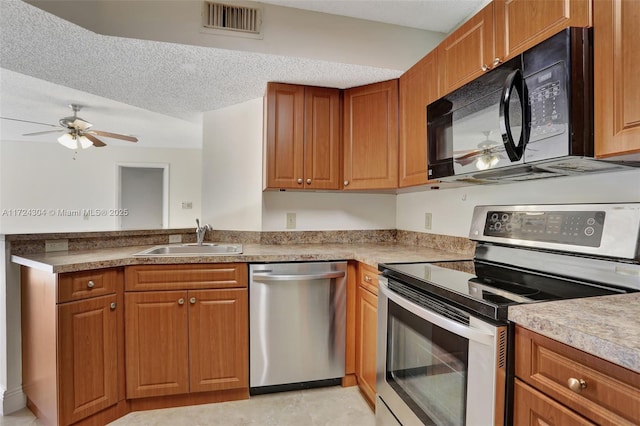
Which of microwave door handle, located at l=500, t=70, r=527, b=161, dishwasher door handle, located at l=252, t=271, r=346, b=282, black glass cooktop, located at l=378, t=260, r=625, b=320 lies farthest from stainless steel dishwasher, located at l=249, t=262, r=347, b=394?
microwave door handle, located at l=500, t=70, r=527, b=161

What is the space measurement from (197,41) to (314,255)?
Answer: 1376 mm

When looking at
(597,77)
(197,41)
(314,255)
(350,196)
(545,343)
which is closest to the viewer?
(545,343)

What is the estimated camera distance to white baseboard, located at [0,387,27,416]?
73.1 inches

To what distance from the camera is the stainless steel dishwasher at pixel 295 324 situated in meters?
1.99

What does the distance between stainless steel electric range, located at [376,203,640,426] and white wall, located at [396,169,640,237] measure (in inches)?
4.9

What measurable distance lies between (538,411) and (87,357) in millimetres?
1973

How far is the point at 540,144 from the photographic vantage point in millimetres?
1126

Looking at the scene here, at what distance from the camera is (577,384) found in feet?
2.41

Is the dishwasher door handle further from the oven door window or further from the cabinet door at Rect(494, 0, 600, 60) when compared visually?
the cabinet door at Rect(494, 0, 600, 60)

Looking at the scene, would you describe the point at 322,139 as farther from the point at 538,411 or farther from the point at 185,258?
the point at 538,411

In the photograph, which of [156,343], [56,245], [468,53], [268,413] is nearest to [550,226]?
[468,53]

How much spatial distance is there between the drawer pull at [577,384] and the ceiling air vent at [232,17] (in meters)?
2.06

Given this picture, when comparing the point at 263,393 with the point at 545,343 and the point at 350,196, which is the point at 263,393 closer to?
the point at 350,196

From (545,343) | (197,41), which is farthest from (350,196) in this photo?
(545,343)
